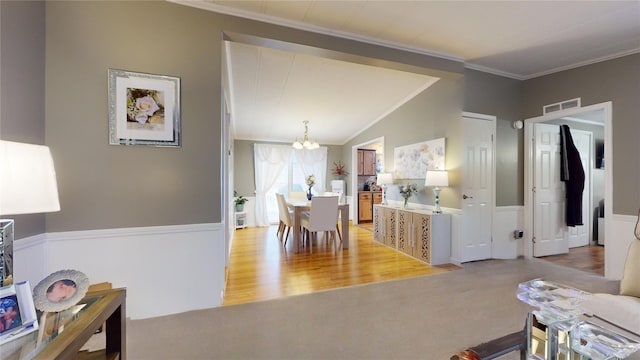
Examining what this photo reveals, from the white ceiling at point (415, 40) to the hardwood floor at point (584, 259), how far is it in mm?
2624

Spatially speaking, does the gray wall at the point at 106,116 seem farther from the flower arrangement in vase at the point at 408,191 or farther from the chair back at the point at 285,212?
the flower arrangement in vase at the point at 408,191

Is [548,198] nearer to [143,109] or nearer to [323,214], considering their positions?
[323,214]

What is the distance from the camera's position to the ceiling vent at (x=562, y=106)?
3149 millimetres

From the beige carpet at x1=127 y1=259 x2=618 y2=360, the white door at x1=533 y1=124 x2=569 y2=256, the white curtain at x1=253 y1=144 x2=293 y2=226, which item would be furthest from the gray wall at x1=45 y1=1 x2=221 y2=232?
the white door at x1=533 y1=124 x2=569 y2=256

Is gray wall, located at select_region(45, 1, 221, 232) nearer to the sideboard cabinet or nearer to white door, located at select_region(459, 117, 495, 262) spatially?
the sideboard cabinet

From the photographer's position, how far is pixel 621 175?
2752 millimetres

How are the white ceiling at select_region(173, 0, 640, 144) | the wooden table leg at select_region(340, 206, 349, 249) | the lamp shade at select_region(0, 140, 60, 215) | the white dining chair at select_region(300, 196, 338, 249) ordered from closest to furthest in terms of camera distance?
the lamp shade at select_region(0, 140, 60, 215)
the white ceiling at select_region(173, 0, 640, 144)
the white dining chair at select_region(300, 196, 338, 249)
the wooden table leg at select_region(340, 206, 349, 249)

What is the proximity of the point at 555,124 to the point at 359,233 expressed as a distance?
3.81 meters

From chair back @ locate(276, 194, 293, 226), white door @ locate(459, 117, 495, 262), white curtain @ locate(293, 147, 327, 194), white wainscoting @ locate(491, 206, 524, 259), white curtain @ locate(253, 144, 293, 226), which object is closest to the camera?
white door @ locate(459, 117, 495, 262)

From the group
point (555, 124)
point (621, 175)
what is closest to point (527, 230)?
point (621, 175)

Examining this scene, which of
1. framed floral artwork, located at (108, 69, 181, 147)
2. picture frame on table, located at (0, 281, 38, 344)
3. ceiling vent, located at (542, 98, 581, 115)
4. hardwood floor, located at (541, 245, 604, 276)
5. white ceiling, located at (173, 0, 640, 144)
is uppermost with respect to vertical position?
white ceiling, located at (173, 0, 640, 144)

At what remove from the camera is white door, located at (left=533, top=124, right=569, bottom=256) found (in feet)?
12.0

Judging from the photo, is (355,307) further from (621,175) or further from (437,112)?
(621,175)

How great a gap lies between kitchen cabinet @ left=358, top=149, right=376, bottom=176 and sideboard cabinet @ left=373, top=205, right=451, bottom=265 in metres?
2.50
